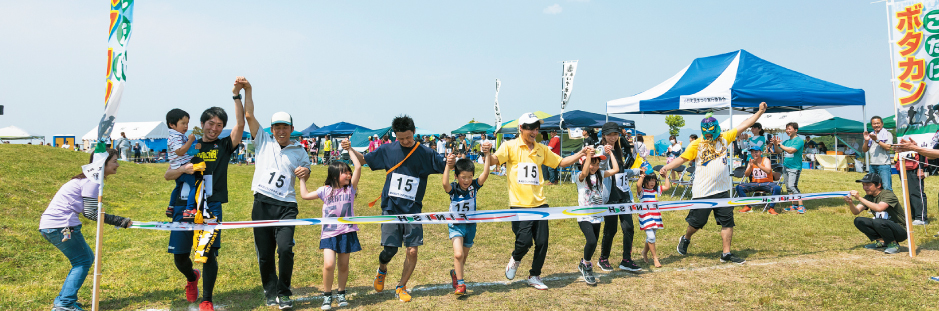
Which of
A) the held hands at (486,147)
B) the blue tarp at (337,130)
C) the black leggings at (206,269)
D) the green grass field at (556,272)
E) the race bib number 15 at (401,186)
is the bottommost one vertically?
the green grass field at (556,272)

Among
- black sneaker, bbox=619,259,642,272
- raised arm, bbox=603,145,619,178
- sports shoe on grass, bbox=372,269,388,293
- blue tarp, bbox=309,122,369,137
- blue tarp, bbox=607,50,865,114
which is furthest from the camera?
blue tarp, bbox=309,122,369,137

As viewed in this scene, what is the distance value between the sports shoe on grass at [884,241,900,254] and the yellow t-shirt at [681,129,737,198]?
2.19 m

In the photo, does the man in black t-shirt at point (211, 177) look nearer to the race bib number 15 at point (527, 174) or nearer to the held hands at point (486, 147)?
the held hands at point (486, 147)

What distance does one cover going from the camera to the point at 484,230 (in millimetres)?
8633

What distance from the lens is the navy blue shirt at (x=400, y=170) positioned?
4.81 m

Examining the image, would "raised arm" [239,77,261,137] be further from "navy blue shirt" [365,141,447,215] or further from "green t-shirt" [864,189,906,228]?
"green t-shirt" [864,189,906,228]

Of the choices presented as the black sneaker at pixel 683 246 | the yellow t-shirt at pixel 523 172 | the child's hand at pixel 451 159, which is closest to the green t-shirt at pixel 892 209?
the black sneaker at pixel 683 246

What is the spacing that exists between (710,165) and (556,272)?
232cm

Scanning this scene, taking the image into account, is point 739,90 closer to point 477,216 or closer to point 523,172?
point 523,172

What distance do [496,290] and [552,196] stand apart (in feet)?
26.7

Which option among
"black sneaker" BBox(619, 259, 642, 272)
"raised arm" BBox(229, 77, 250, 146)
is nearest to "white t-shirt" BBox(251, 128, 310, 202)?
"raised arm" BBox(229, 77, 250, 146)

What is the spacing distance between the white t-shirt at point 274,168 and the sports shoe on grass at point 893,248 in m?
7.02

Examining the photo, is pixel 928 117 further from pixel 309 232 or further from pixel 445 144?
pixel 445 144

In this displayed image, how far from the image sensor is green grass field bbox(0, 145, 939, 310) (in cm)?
477
